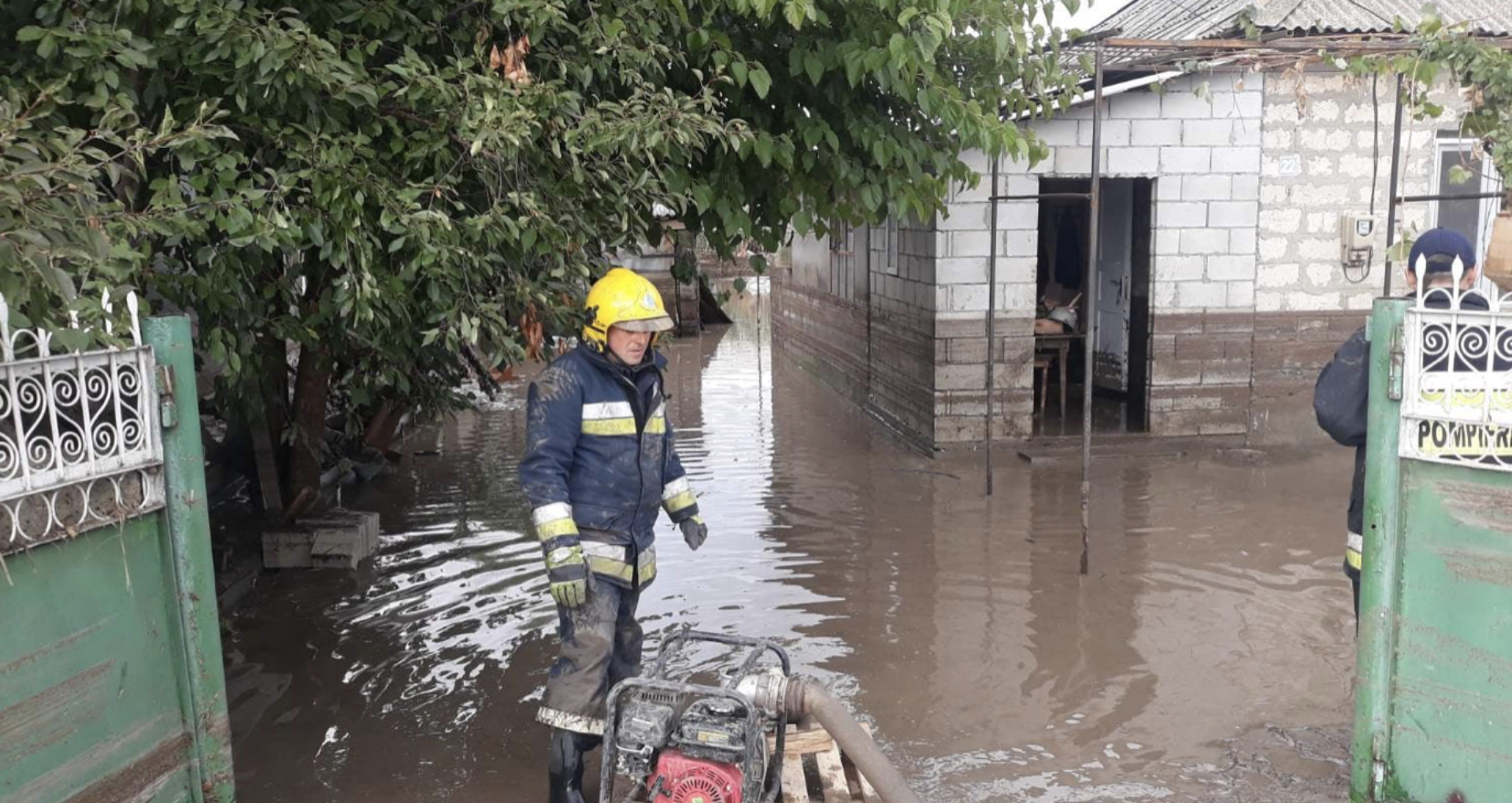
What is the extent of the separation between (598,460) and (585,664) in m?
0.73

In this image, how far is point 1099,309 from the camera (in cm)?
1318

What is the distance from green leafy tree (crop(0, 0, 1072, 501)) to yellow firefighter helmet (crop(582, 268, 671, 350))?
0.45 meters

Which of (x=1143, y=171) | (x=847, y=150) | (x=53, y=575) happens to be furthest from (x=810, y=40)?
(x=1143, y=171)

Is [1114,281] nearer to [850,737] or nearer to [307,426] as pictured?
[307,426]

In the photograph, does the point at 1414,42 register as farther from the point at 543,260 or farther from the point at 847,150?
the point at 543,260

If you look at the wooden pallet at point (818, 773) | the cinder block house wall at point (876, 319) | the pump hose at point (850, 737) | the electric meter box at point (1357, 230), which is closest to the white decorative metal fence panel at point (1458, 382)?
the pump hose at point (850, 737)

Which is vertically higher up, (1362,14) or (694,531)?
(1362,14)

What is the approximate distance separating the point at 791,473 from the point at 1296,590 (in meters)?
4.40

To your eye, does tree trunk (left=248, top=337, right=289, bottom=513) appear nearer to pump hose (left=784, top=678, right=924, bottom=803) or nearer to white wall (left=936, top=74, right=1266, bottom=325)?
pump hose (left=784, top=678, right=924, bottom=803)

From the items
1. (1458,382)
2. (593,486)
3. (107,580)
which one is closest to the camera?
(107,580)

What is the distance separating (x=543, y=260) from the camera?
4.75m

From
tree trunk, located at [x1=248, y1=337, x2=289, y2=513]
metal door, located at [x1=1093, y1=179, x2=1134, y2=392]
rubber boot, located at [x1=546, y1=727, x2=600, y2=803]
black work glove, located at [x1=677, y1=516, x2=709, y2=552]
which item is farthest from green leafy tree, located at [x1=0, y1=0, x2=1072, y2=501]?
metal door, located at [x1=1093, y1=179, x2=1134, y2=392]

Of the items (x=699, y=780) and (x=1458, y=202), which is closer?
(x=699, y=780)

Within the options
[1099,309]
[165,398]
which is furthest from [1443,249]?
[1099,309]
